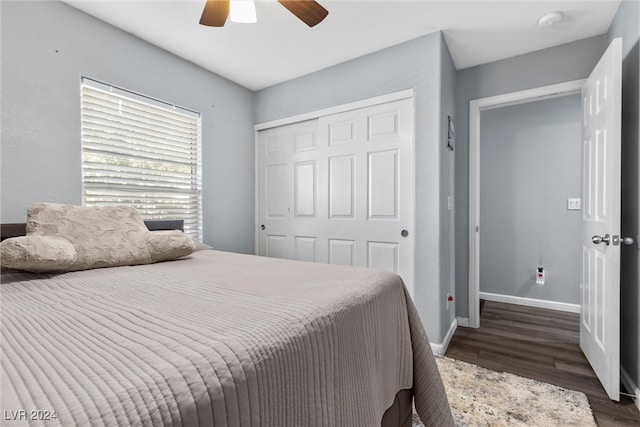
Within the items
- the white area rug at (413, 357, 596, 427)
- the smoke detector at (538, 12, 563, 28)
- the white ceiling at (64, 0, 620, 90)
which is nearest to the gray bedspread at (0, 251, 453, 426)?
the white area rug at (413, 357, 596, 427)

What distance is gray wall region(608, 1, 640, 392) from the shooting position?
5.74 feet

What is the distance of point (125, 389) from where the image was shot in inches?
18.2

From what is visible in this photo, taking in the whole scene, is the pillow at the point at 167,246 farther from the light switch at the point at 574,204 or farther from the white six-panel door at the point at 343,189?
the light switch at the point at 574,204

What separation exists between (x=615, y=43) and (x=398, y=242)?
1869mm

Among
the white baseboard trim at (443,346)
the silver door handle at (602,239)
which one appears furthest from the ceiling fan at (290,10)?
the white baseboard trim at (443,346)

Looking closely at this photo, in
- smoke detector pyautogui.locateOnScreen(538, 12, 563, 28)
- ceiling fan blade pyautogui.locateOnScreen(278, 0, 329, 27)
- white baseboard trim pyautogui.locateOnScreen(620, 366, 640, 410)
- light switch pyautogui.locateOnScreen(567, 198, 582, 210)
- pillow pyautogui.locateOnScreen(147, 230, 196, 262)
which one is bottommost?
white baseboard trim pyautogui.locateOnScreen(620, 366, 640, 410)

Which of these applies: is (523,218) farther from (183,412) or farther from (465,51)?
(183,412)

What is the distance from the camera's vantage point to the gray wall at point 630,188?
1.75m

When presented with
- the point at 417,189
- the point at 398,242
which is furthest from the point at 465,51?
the point at 398,242

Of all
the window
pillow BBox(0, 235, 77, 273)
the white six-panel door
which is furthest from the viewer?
the white six-panel door

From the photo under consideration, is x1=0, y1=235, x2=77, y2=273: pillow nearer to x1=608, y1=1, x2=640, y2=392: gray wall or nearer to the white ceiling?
the white ceiling

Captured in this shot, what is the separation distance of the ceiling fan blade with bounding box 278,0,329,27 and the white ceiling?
1.48 feet

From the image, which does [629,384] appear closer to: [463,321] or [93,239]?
[463,321]

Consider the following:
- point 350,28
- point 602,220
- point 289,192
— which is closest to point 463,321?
point 602,220
